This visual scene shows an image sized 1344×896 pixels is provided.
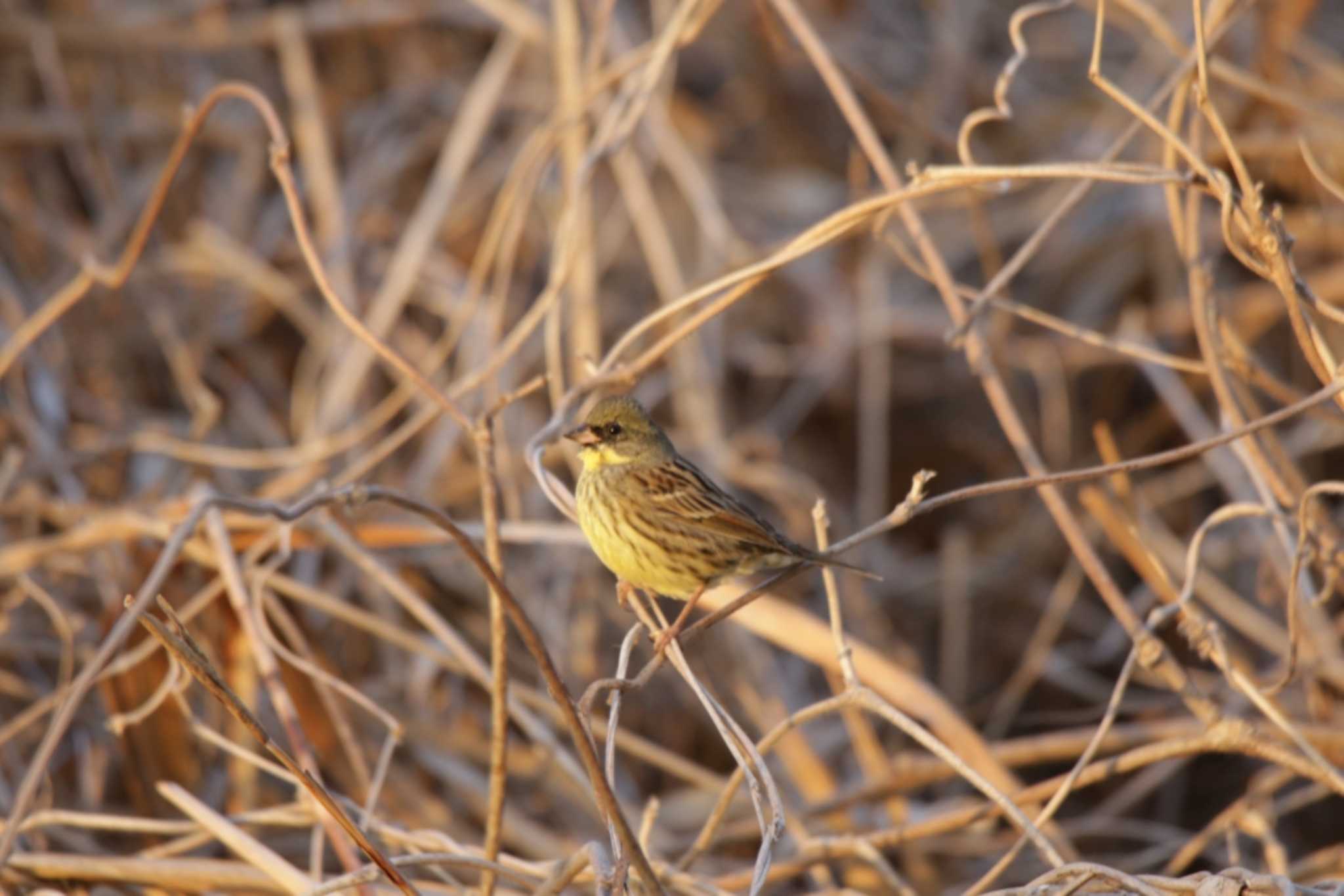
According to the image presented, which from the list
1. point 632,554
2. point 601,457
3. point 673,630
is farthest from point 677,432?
point 673,630

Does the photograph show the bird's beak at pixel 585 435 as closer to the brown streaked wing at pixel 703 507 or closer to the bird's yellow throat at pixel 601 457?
the bird's yellow throat at pixel 601 457

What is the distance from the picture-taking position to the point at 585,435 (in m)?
2.89

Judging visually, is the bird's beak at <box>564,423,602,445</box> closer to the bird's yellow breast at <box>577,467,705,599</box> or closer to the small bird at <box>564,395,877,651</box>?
the small bird at <box>564,395,877,651</box>

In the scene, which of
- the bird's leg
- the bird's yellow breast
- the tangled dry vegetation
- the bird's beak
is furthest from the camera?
the bird's beak

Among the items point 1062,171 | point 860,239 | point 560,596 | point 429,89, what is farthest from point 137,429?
point 1062,171

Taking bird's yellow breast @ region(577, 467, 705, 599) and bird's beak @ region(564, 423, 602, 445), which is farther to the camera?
bird's beak @ region(564, 423, 602, 445)

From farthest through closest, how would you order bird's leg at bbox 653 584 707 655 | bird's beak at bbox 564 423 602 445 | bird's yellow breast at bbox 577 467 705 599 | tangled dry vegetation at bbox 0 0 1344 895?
bird's beak at bbox 564 423 602 445
bird's yellow breast at bbox 577 467 705 599
tangled dry vegetation at bbox 0 0 1344 895
bird's leg at bbox 653 584 707 655

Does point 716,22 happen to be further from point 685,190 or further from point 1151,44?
point 1151,44

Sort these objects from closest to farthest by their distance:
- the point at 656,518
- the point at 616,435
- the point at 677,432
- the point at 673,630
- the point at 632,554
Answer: the point at 673,630, the point at 632,554, the point at 656,518, the point at 616,435, the point at 677,432

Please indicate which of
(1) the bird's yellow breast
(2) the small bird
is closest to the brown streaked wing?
(2) the small bird

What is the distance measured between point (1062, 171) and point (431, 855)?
1383 mm

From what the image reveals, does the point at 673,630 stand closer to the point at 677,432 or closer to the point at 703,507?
the point at 703,507

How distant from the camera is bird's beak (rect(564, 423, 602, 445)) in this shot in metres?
2.88

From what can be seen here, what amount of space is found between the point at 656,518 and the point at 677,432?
180 cm
